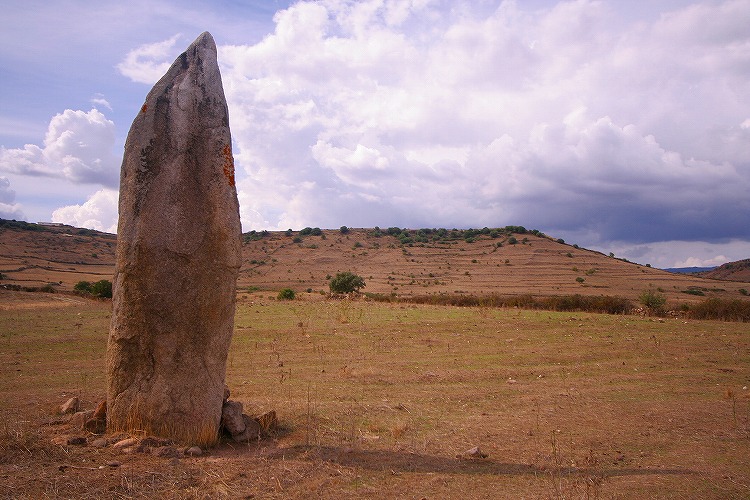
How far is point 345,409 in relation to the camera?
9477mm

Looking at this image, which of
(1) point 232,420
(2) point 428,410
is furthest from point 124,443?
(2) point 428,410

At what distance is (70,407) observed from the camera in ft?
28.5

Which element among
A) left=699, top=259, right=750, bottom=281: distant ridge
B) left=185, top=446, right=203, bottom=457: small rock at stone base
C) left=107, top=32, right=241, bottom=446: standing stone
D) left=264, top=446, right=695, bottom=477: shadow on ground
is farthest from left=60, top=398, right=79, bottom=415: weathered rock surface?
left=699, top=259, right=750, bottom=281: distant ridge

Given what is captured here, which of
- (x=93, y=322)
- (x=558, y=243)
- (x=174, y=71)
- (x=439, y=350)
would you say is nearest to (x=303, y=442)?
(x=174, y=71)

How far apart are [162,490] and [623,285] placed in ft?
178

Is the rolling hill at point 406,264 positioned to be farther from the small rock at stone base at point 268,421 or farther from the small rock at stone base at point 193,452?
the small rock at stone base at point 193,452

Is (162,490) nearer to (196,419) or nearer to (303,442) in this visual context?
(196,419)

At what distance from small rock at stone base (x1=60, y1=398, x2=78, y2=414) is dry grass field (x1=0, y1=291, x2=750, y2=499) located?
1.31 ft

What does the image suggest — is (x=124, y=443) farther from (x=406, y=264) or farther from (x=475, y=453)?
(x=406, y=264)

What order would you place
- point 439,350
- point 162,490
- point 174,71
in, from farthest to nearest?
point 439,350
point 174,71
point 162,490

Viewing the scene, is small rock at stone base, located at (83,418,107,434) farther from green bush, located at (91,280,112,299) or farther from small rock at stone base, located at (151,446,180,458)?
green bush, located at (91,280,112,299)

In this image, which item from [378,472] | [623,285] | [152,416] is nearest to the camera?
[378,472]

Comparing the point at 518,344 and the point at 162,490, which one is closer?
the point at 162,490

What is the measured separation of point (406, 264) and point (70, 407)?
6463 cm
